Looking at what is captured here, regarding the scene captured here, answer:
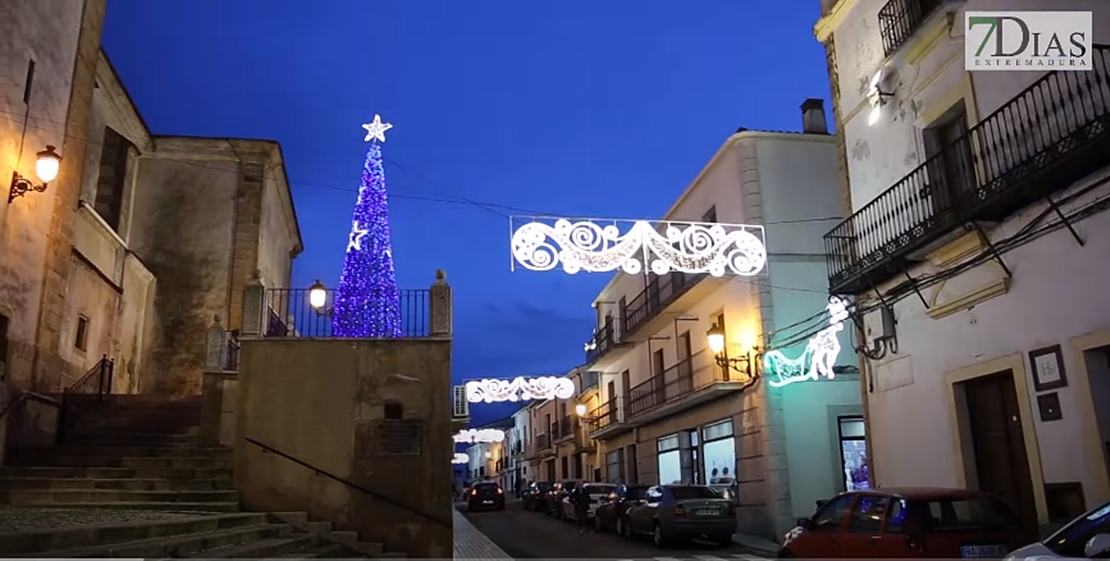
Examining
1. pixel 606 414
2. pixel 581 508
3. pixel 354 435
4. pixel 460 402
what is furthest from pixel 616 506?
pixel 606 414

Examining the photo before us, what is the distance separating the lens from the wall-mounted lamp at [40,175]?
38.1 feet

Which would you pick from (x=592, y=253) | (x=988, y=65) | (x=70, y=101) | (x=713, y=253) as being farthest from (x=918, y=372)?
(x=70, y=101)

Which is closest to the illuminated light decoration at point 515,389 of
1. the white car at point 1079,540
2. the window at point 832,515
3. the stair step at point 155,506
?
the stair step at point 155,506

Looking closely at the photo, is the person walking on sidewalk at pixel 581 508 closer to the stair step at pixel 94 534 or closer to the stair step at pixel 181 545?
the stair step at pixel 181 545

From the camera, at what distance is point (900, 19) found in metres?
11.9

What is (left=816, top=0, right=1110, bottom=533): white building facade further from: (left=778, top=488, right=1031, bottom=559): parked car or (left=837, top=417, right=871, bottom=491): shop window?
(left=837, top=417, right=871, bottom=491): shop window

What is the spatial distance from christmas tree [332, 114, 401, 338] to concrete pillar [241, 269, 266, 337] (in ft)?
22.3

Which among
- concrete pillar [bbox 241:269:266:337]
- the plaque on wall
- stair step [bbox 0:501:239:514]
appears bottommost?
stair step [bbox 0:501:239:514]

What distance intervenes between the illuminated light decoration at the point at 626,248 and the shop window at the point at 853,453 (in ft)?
23.4

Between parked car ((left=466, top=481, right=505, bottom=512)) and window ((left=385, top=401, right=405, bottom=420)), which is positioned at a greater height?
window ((left=385, top=401, right=405, bottom=420))

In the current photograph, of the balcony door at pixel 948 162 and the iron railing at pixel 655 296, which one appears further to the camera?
the iron railing at pixel 655 296

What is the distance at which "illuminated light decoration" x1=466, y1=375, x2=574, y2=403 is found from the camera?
27.9 metres

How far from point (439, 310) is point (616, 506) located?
8809 mm

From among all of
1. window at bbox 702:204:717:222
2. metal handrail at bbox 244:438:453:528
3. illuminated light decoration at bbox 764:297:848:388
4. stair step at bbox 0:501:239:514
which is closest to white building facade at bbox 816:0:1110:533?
illuminated light decoration at bbox 764:297:848:388
